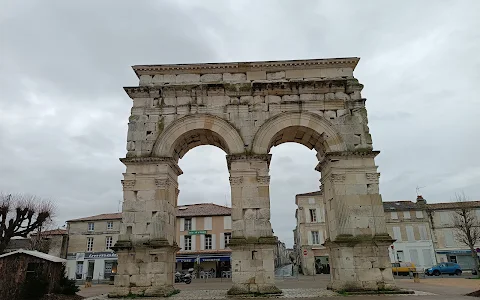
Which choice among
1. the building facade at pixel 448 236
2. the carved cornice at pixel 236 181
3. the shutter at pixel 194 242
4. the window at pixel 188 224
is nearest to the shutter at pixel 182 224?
the window at pixel 188 224

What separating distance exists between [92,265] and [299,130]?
3160 centimetres

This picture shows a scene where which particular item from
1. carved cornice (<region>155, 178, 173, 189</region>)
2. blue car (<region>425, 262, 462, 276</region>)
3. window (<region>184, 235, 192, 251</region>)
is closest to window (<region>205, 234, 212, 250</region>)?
window (<region>184, 235, 192, 251</region>)

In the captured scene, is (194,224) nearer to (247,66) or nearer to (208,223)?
(208,223)

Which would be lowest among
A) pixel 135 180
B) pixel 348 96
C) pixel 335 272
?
pixel 335 272

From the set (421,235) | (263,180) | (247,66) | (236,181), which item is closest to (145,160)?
(236,181)

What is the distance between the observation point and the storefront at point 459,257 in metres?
35.0

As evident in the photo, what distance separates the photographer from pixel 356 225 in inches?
494

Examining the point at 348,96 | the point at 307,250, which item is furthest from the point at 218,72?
the point at 307,250

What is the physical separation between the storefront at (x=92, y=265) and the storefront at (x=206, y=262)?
7.27m

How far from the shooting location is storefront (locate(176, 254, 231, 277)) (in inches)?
1374

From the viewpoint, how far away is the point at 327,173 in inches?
547

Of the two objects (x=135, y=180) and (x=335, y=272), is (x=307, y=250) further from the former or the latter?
(x=135, y=180)

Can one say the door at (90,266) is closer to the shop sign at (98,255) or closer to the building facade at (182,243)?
the building facade at (182,243)

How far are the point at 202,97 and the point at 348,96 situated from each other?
617 cm
